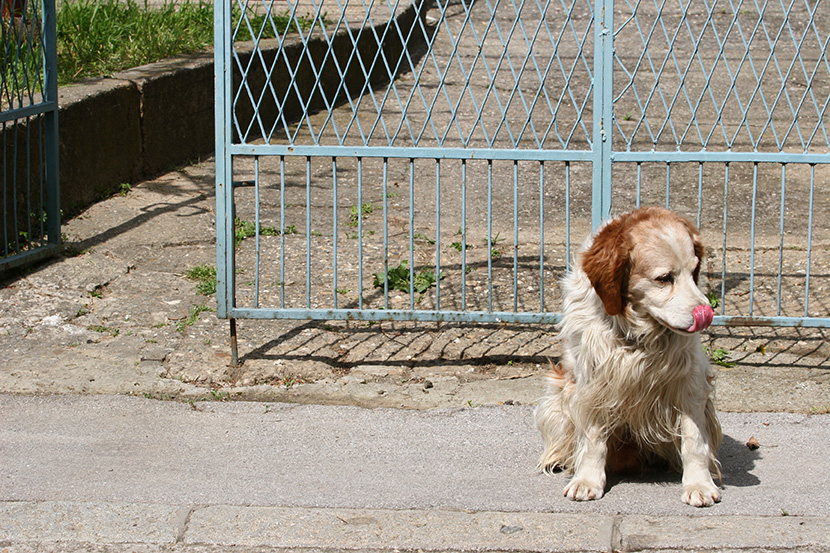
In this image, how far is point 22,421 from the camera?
4102mm

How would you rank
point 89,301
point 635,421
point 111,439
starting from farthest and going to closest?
1. point 89,301
2. point 111,439
3. point 635,421

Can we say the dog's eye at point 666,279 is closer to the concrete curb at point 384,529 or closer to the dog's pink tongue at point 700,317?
the dog's pink tongue at point 700,317

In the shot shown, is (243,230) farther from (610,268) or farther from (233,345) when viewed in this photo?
(610,268)

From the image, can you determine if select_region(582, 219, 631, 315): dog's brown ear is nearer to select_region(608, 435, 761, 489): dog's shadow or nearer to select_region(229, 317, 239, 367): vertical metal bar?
select_region(608, 435, 761, 489): dog's shadow

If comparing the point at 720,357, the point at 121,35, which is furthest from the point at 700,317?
the point at 121,35

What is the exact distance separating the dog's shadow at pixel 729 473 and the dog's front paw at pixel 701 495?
216mm

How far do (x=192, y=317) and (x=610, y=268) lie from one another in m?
2.82

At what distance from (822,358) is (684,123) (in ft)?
16.3

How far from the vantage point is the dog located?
10.4 ft

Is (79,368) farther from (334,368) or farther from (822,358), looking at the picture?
(822,358)

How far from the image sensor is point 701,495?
3383 mm

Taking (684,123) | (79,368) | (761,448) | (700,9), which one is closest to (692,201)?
(684,123)

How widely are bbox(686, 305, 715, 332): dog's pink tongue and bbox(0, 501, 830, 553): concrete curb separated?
726 millimetres

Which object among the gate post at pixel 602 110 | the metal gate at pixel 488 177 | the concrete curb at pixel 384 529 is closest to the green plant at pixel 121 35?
the metal gate at pixel 488 177
